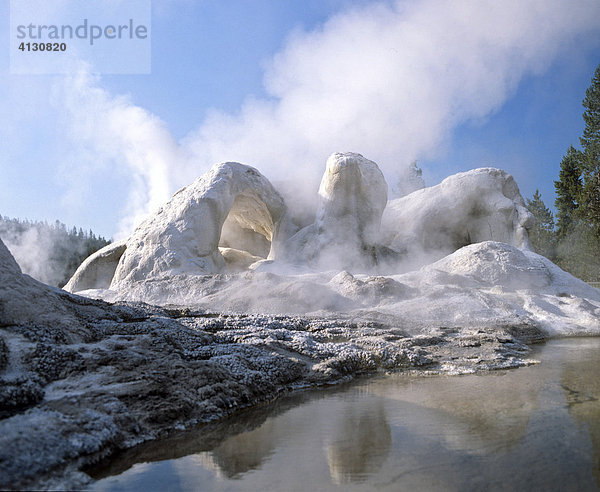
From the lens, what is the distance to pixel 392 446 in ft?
6.79

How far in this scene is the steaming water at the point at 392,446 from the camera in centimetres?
172

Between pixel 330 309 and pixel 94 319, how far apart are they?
3.89 meters

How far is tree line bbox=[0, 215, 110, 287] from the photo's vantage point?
1811 cm

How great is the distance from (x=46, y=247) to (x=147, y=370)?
769 inches

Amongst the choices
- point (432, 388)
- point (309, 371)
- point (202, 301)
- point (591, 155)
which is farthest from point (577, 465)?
point (591, 155)

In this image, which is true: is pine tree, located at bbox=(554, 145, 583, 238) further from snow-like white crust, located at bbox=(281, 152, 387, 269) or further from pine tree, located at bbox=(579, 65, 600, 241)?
snow-like white crust, located at bbox=(281, 152, 387, 269)

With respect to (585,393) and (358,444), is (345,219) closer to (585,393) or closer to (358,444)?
(585,393)

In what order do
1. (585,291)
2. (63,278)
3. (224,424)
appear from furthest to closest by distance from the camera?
(63,278) < (585,291) < (224,424)

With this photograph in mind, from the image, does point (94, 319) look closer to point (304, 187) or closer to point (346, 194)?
point (346, 194)

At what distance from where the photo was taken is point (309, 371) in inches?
137

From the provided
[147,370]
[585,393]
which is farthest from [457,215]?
[147,370]

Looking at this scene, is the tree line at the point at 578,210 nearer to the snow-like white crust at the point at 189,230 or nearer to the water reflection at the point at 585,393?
the snow-like white crust at the point at 189,230

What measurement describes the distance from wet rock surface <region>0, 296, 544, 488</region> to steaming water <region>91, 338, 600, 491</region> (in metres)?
0.14

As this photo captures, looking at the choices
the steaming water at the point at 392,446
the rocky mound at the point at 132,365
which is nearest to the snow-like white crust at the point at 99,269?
→ the rocky mound at the point at 132,365
